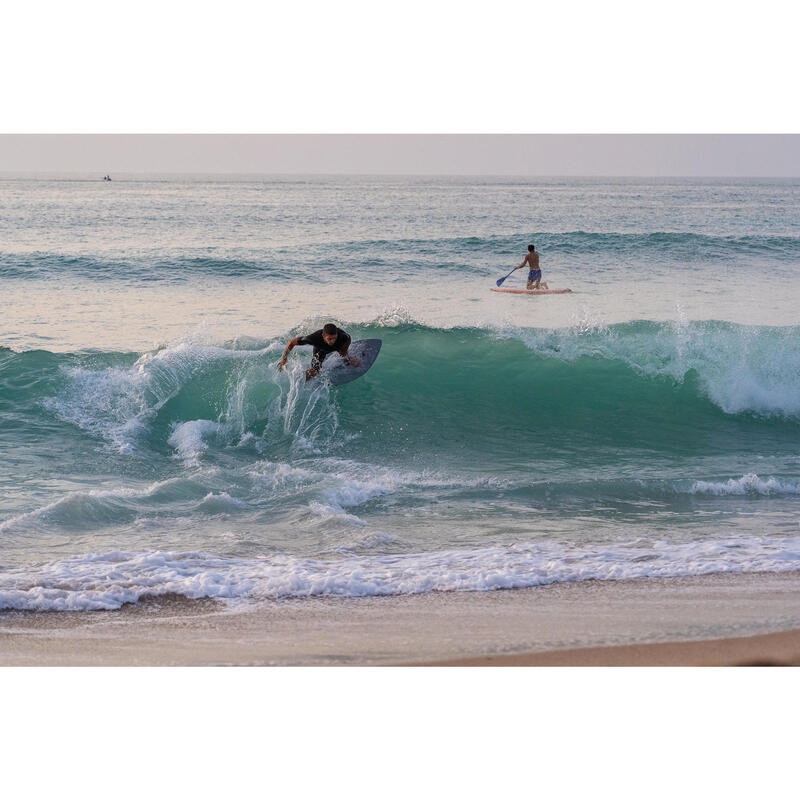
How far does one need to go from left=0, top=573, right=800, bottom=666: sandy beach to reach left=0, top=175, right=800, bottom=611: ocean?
9.2 inches

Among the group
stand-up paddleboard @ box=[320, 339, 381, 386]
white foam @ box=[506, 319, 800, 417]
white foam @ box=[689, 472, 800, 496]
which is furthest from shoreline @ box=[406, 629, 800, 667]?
white foam @ box=[506, 319, 800, 417]

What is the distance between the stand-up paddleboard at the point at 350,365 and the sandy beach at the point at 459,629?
5.62 m

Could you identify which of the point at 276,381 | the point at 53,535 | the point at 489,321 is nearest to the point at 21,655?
the point at 53,535

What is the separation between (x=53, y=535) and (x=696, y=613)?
186 inches


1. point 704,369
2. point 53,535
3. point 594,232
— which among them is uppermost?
point 594,232

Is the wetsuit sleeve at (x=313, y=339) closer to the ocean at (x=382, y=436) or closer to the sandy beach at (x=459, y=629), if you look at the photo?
the ocean at (x=382, y=436)

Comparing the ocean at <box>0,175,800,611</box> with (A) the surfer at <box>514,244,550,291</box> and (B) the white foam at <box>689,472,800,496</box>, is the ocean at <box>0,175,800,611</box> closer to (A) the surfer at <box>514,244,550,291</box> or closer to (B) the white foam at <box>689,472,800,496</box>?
(B) the white foam at <box>689,472,800,496</box>

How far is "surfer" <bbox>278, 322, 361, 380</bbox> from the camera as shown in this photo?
9.50 meters

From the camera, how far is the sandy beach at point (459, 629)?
407 cm

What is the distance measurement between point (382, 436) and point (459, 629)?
5.58 m

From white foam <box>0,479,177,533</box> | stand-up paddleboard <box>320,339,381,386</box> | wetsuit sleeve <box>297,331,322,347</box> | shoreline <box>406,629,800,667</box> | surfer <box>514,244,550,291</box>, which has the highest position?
surfer <box>514,244,550,291</box>

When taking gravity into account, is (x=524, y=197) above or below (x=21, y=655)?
above

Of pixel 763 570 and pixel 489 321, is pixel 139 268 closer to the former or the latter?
pixel 489 321

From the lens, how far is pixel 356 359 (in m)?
11.0
